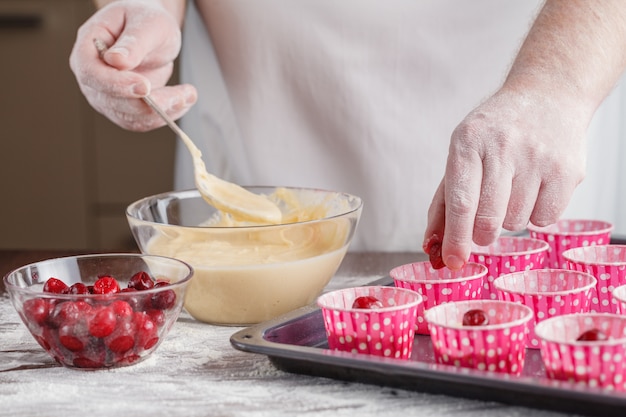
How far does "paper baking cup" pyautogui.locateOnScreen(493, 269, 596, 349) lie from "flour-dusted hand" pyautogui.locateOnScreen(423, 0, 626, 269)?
0.06 m

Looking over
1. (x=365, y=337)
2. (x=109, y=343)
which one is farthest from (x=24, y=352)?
(x=365, y=337)

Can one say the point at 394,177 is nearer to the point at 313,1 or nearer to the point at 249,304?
the point at 313,1

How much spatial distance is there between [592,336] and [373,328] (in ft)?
0.74

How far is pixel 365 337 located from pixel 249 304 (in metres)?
0.24

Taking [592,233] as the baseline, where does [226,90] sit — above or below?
above

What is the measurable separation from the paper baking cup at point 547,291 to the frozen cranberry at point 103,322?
17.5 inches

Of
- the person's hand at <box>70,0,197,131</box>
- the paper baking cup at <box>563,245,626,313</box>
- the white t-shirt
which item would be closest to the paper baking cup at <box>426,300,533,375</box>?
the paper baking cup at <box>563,245,626,313</box>

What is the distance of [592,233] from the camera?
1.34 m

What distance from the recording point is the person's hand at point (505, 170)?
1.03m

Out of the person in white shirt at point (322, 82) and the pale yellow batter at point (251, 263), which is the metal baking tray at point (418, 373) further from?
the person in white shirt at point (322, 82)

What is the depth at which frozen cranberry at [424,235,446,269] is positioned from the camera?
1084 mm

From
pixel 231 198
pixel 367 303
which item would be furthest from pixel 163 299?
pixel 231 198

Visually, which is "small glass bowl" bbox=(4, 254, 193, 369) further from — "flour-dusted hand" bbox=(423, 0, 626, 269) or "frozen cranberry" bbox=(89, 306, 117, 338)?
"flour-dusted hand" bbox=(423, 0, 626, 269)

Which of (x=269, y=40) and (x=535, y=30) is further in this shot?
(x=269, y=40)
